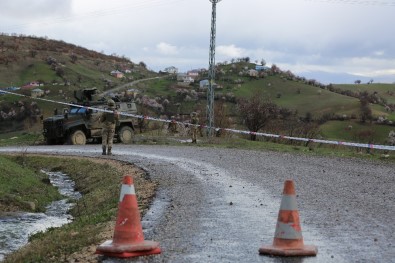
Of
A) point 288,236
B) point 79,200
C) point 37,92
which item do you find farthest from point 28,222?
point 37,92

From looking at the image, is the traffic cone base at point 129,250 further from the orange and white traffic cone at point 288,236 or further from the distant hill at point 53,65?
the distant hill at point 53,65

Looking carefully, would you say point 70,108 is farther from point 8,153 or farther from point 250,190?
point 250,190

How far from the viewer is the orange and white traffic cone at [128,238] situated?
6414 millimetres

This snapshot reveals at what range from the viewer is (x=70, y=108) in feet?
104

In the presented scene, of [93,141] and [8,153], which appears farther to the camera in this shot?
[93,141]

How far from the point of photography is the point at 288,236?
6418 millimetres

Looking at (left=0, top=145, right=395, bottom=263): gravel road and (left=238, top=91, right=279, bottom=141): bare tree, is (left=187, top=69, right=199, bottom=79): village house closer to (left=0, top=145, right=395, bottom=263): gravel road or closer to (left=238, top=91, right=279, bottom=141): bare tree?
(left=238, top=91, right=279, bottom=141): bare tree

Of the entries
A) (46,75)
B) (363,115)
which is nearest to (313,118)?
(363,115)

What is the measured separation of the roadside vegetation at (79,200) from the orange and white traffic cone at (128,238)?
33 cm

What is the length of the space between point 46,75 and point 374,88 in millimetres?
53174

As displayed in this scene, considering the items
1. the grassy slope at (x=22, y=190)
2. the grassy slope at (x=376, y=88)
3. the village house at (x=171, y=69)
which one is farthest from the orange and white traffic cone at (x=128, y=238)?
the village house at (x=171, y=69)

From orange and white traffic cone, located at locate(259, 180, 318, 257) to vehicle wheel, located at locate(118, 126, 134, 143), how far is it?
2549 centimetres

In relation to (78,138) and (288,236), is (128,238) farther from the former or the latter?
(78,138)

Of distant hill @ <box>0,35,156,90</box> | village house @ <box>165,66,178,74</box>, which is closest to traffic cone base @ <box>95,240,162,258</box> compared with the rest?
distant hill @ <box>0,35,156,90</box>
